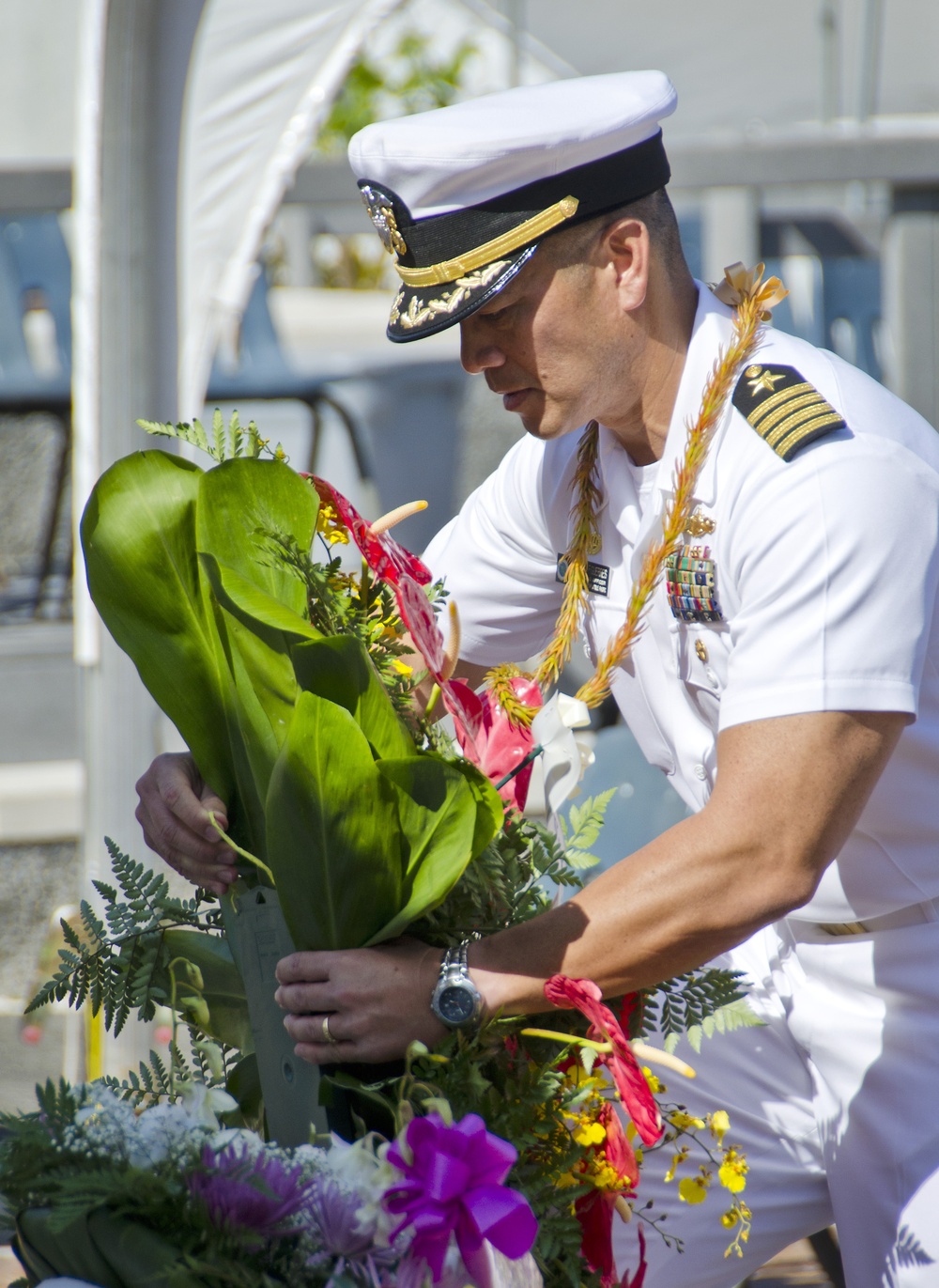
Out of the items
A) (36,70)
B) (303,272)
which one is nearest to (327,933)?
(36,70)

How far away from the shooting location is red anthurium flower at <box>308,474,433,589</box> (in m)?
1.19

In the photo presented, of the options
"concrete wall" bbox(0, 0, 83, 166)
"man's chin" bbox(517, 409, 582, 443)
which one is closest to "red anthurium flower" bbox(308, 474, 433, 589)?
"man's chin" bbox(517, 409, 582, 443)

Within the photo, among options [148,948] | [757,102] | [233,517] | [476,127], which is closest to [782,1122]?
[148,948]

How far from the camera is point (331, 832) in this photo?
3.43 feet

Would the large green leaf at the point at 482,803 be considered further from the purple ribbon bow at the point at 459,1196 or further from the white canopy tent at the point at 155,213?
the white canopy tent at the point at 155,213

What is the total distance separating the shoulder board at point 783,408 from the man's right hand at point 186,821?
2.24 ft

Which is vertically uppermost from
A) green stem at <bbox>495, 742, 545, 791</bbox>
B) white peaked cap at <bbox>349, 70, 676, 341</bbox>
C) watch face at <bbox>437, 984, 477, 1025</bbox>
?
white peaked cap at <bbox>349, 70, 676, 341</bbox>

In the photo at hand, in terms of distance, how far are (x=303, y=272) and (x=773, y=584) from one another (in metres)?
5.00

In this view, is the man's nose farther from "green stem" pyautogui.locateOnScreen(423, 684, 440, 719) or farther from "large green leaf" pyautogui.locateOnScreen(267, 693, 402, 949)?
"large green leaf" pyautogui.locateOnScreen(267, 693, 402, 949)

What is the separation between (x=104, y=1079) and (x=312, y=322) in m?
3.99

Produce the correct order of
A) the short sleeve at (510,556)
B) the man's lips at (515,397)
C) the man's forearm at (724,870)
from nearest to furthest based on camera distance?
the man's forearm at (724,870)
the man's lips at (515,397)
the short sleeve at (510,556)

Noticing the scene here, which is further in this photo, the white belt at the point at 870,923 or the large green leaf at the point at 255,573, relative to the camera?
the white belt at the point at 870,923

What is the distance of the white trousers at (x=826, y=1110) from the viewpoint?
1.62m

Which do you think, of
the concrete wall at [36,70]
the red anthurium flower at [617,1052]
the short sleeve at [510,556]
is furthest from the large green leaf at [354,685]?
the concrete wall at [36,70]
